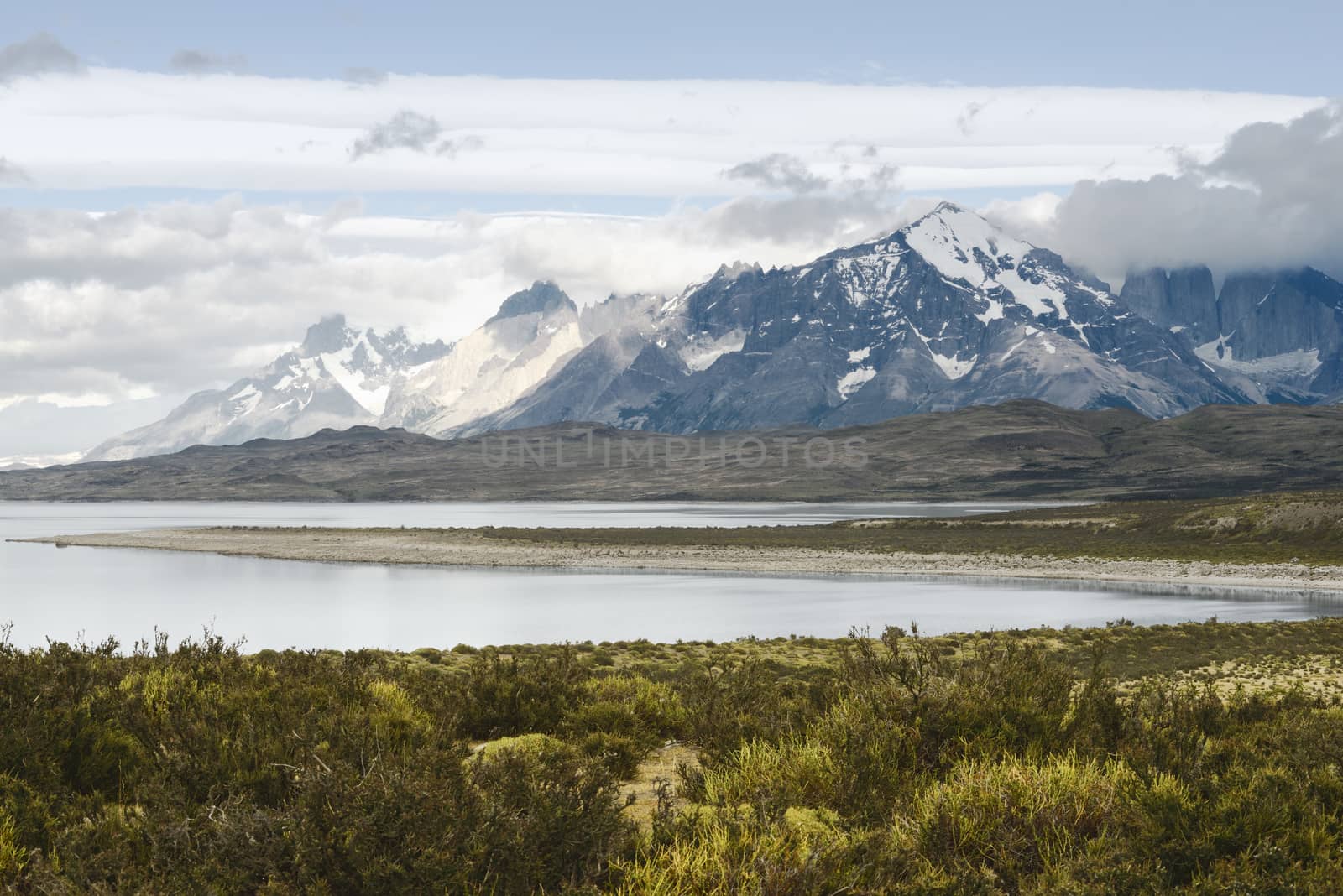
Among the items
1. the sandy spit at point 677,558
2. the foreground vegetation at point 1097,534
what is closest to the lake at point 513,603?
the sandy spit at point 677,558

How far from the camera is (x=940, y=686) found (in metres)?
10.6

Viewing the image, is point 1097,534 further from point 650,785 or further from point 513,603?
point 650,785

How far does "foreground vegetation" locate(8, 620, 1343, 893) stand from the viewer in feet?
21.0

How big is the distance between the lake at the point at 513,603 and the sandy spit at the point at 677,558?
3927 mm

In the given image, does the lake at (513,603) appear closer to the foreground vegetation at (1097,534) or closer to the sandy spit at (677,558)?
the sandy spit at (677,558)

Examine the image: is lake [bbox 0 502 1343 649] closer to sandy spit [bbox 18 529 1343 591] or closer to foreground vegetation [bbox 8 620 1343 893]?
sandy spit [bbox 18 529 1343 591]

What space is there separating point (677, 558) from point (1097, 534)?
1391 inches

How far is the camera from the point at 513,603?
57500 millimetres

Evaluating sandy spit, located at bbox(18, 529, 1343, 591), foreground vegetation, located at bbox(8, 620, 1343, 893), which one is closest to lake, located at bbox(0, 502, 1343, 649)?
sandy spit, located at bbox(18, 529, 1343, 591)

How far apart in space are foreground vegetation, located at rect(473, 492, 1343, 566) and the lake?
1479 cm

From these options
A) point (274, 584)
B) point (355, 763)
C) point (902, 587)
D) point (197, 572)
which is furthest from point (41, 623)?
point (355, 763)

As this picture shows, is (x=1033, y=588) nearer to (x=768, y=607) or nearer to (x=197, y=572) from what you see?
(x=768, y=607)

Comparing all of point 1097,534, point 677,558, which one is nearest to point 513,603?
point 677,558

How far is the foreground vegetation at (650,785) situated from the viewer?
6391mm
